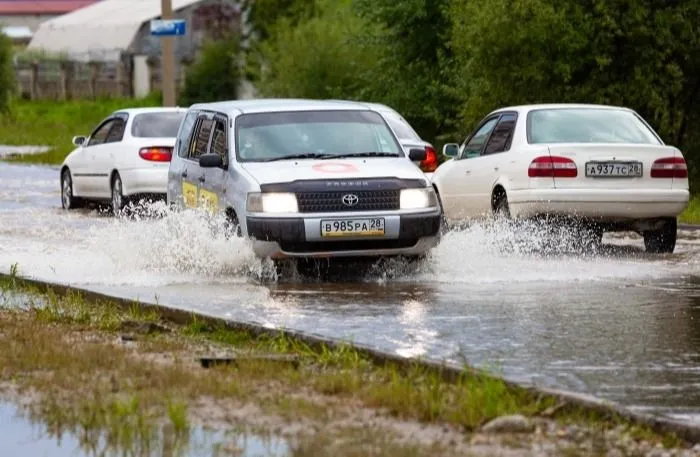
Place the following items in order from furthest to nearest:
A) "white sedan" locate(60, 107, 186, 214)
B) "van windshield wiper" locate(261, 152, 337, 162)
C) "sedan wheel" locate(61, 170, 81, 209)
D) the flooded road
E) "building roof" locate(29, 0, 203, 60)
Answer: "building roof" locate(29, 0, 203, 60) → "sedan wheel" locate(61, 170, 81, 209) → "white sedan" locate(60, 107, 186, 214) → "van windshield wiper" locate(261, 152, 337, 162) → the flooded road

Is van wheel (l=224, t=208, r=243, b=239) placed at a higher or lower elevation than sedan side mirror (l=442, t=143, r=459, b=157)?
lower

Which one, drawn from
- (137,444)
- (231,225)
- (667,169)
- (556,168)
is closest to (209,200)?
(231,225)

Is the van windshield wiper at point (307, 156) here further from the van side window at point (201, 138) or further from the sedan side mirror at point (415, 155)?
the van side window at point (201, 138)

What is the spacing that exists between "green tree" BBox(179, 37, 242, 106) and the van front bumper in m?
64.4

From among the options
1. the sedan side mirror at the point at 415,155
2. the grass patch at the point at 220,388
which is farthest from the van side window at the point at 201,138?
the grass patch at the point at 220,388

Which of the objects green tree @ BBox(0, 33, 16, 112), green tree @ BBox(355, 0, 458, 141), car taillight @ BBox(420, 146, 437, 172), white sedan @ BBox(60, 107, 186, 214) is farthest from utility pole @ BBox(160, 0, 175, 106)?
green tree @ BBox(0, 33, 16, 112)

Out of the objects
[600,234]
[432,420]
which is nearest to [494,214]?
[600,234]

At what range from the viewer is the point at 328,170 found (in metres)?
14.3

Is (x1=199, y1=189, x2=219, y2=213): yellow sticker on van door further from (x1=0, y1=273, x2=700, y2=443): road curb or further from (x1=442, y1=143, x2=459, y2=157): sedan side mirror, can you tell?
(x1=442, y1=143, x2=459, y2=157): sedan side mirror

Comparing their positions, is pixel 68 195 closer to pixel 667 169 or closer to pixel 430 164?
pixel 430 164

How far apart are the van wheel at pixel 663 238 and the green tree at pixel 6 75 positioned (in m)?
54.1

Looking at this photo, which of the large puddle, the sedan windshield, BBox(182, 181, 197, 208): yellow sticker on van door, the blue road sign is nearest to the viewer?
the large puddle

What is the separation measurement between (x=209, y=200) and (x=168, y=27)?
1914 centimetres

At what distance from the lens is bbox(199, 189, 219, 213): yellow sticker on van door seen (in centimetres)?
1497
